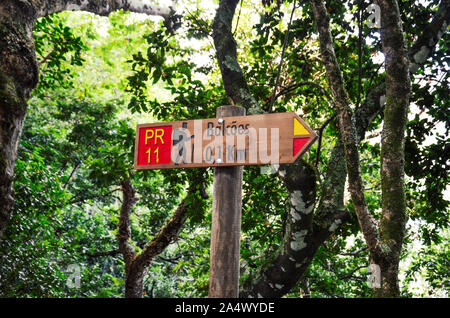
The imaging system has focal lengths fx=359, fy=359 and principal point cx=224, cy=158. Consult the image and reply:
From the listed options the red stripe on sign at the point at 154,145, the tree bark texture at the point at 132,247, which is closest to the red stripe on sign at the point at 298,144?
the red stripe on sign at the point at 154,145

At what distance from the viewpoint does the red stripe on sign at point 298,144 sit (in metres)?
1.99

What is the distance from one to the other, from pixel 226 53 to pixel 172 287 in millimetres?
10328

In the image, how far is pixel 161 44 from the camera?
4.57 m

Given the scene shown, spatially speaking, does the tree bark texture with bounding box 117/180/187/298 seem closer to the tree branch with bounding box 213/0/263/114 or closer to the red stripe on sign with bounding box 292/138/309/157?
the tree branch with bounding box 213/0/263/114

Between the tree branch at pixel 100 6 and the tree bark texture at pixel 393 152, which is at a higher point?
the tree branch at pixel 100 6

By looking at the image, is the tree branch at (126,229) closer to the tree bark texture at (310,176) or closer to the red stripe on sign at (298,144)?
the tree bark texture at (310,176)

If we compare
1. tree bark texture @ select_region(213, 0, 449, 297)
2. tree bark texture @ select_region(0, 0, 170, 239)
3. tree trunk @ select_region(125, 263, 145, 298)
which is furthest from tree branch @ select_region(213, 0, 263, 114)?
tree trunk @ select_region(125, 263, 145, 298)

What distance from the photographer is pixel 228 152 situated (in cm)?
207

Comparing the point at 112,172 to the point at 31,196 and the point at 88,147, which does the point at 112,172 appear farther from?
the point at 88,147

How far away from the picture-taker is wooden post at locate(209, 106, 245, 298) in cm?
197

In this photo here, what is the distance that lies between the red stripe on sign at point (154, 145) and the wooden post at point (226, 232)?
1.10 feet

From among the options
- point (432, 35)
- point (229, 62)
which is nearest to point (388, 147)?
point (432, 35)
